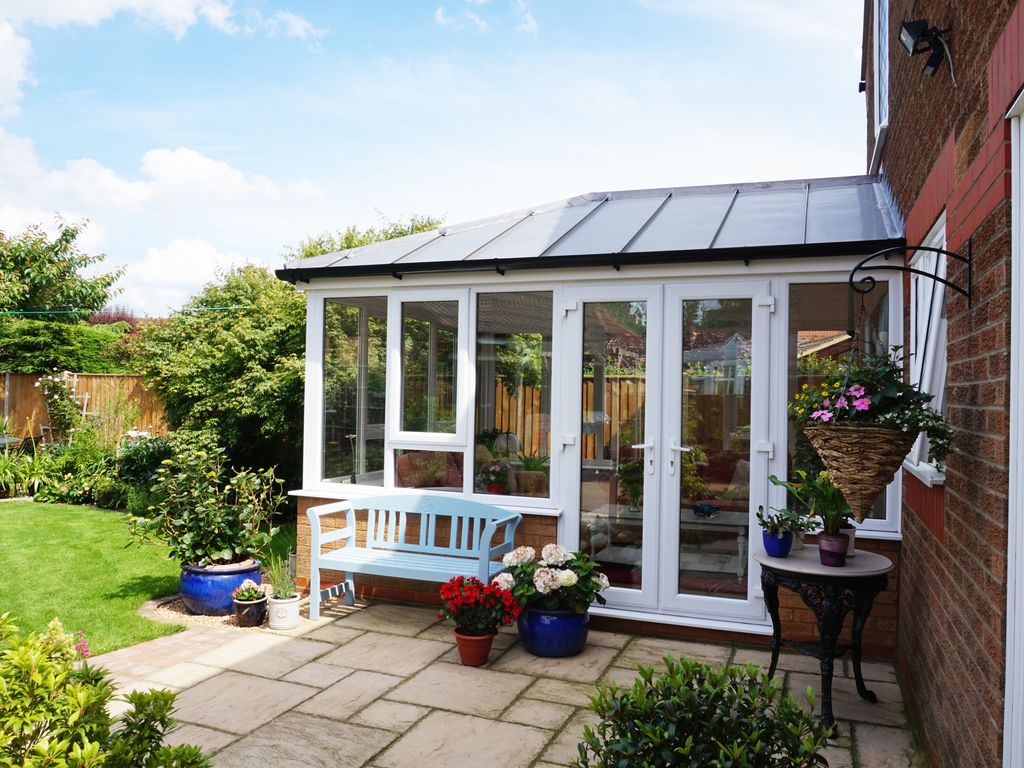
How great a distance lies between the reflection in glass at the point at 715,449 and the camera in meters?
4.59

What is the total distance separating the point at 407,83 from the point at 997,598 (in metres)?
8.26

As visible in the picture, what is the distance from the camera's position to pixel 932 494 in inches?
120

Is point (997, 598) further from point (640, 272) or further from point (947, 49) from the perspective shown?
point (640, 272)

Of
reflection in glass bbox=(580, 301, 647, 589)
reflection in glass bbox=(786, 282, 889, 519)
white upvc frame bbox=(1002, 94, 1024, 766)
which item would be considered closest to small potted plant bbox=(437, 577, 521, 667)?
reflection in glass bbox=(580, 301, 647, 589)

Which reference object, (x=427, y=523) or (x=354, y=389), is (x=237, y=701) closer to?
(x=427, y=523)

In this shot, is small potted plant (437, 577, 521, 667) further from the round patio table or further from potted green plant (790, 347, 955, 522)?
potted green plant (790, 347, 955, 522)

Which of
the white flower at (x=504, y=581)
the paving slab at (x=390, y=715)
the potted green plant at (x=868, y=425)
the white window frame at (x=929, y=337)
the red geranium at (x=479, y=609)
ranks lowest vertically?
the paving slab at (x=390, y=715)

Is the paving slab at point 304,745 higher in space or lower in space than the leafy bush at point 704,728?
A: lower

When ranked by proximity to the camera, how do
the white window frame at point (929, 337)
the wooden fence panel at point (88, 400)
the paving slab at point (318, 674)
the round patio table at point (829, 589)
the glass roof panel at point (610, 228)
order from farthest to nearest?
the wooden fence panel at point (88, 400) → the glass roof panel at point (610, 228) → the paving slab at point (318, 674) → the round patio table at point (829, 589) → the white window frame at point (929, 337)

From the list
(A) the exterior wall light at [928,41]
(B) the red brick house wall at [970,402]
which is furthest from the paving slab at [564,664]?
(A) the exterior wall light at [928,41]

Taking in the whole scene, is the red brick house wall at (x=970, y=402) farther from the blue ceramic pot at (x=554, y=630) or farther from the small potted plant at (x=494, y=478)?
the small potted plant at (x=494, y=478)

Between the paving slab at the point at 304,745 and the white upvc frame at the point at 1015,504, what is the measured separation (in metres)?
2.36

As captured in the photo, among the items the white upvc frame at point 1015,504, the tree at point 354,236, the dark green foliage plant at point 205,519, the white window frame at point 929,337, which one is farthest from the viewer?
the tree at point 354,236

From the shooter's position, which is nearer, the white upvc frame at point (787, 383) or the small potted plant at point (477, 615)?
the small potted plant at point (477, 615)
